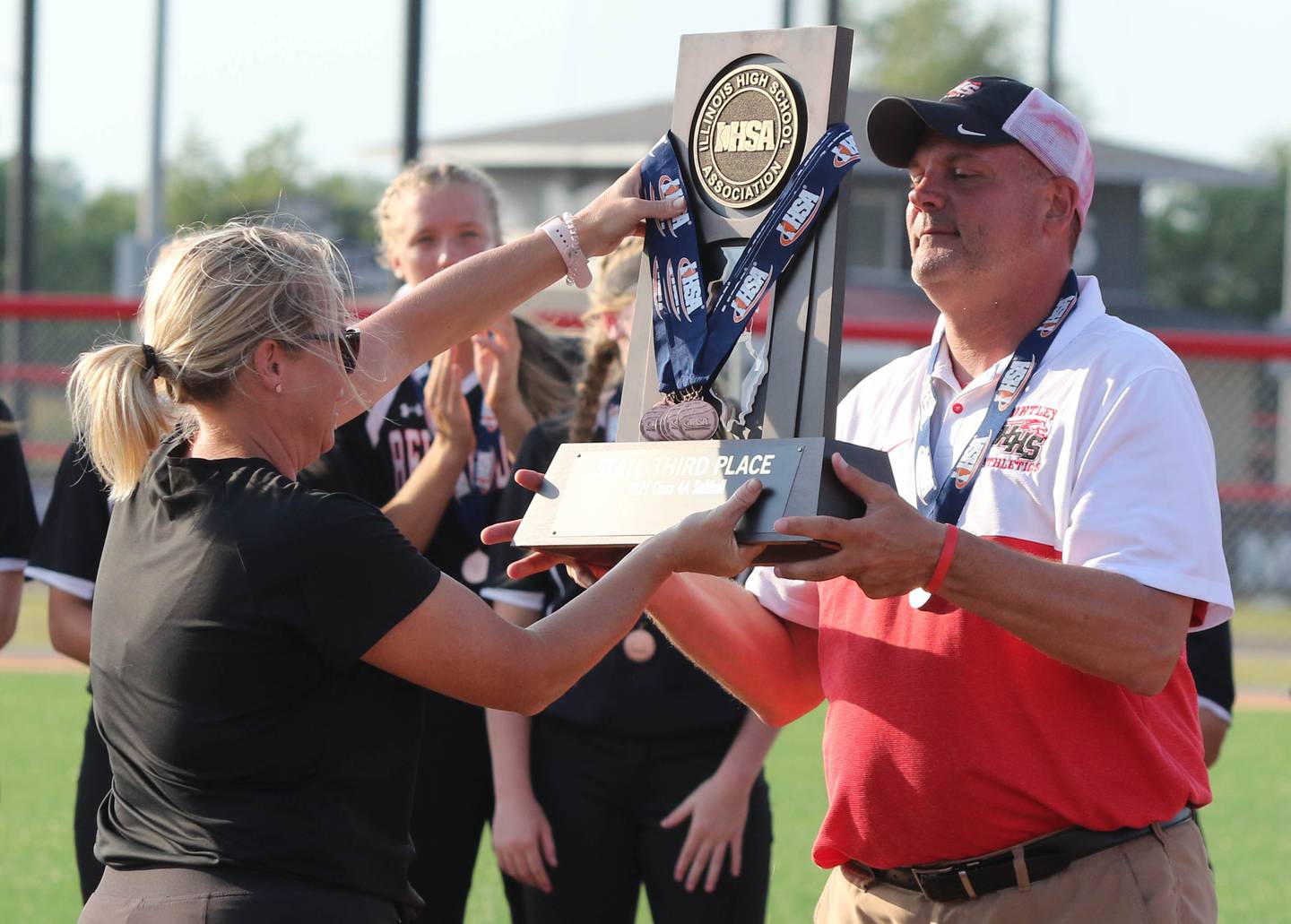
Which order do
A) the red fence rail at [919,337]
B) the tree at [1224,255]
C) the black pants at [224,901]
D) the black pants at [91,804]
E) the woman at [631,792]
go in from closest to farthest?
1. the black pants at [224,901]
2. the black pants at [91,804]
3. the woman at [631,792]
4. the red fence rail at [919,337]
5. the tree at [1224,255]

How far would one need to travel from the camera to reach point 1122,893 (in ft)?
9.03

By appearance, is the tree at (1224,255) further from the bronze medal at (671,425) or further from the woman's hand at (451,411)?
the bronze medal at (671,425)


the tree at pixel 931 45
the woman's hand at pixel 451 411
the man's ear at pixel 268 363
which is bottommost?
the woman's hand at pixel 451 411

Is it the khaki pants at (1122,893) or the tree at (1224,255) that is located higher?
the khaki pants at (1122,893)

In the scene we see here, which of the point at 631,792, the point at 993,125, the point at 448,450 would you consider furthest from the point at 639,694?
the point at 993,125

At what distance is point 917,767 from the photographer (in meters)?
2.86

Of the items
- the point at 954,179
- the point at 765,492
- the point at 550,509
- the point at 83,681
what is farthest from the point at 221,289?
the point at 83,681

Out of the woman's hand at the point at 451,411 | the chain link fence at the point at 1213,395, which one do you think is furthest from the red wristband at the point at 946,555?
the chain link fence at the point at 1213,395

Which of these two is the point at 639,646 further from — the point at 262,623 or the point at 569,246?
the point at 262,623

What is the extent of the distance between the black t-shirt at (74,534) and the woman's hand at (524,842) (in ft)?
3.84

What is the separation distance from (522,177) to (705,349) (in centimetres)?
2799

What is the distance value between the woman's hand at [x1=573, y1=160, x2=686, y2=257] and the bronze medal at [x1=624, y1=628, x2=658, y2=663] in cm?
118

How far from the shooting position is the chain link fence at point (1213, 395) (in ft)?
30.7

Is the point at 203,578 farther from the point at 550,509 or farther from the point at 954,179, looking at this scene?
the point at 954,179
